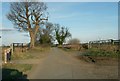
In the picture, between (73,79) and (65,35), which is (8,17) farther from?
(65,35)

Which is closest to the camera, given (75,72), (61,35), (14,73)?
(14,73)

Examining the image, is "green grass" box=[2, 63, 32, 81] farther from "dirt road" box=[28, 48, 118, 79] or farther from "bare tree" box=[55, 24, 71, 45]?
"bare tree" box=[55, 24, 71, 45]

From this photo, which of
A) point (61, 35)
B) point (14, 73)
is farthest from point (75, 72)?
point (61, 35)

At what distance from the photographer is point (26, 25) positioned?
45.0 m

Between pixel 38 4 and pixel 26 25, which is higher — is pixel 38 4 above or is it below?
above

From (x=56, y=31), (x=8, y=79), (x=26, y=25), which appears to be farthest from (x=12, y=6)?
(x=56, y=31)

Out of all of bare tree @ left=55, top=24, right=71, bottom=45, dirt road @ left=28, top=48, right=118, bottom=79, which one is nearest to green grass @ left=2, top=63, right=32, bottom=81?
dirt road @ left=28, top=48, right=118, bottom=79

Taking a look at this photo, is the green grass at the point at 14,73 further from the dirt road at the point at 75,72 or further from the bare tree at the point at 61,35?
the bare tree at the point at 61,35

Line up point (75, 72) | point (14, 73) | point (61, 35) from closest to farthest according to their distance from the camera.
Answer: point (14, 73)
point (75, 72)
point (61, 35)

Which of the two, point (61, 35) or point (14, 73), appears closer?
point (14, 73)

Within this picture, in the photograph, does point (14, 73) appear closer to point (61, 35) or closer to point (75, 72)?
point (75, 72)

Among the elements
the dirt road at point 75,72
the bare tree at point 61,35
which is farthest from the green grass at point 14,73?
the bare tree at point 61,35

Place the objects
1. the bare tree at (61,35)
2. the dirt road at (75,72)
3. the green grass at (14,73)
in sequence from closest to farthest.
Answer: the dirt road at (75,72), the green grass at (14,73), the bare tree at (61,35)

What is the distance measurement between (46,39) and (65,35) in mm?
24515
